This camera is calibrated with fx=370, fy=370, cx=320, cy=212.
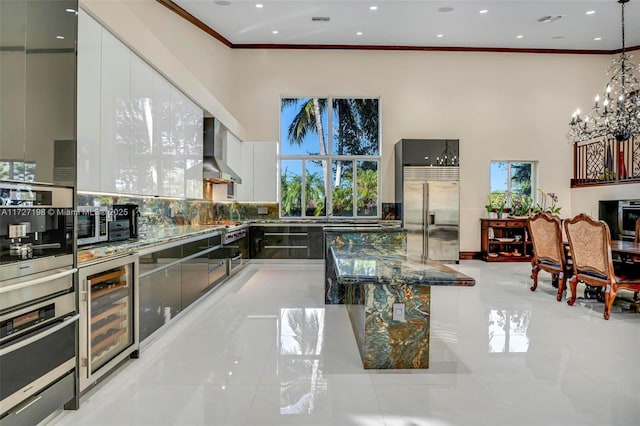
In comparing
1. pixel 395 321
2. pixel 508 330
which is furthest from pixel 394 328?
pixel 508 330

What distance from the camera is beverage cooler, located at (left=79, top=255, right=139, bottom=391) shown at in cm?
225

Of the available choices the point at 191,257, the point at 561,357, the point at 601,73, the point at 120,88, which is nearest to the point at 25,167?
the point at 120,88

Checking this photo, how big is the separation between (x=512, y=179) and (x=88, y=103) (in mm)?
8490

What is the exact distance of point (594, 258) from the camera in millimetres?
4129

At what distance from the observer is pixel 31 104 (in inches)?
72.6

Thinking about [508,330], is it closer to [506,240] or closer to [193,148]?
[193,148]

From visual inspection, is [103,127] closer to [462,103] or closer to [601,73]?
[462,103]

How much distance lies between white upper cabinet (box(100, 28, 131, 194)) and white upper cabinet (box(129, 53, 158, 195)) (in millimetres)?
98

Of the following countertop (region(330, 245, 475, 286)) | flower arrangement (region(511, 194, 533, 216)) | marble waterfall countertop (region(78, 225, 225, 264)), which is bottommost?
countertop (region(330, 245, 475, 286))

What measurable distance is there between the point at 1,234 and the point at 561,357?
377 cm

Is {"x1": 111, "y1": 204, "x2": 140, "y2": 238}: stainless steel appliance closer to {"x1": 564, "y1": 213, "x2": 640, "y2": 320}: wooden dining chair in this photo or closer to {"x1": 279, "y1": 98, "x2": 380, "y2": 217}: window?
{"x1": 564, "y1": 213, "x2": 640, "y2": 320}: wooden dining chair

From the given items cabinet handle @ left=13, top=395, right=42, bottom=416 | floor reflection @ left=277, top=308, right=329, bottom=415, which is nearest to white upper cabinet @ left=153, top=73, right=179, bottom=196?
floor reflection @ left=277, top=308, right=329, bottom=415

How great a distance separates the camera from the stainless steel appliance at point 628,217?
23.0 ft

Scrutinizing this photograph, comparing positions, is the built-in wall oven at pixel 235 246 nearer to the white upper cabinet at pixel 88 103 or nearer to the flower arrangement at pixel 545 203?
the white upper cabinet at pixel 88 103
